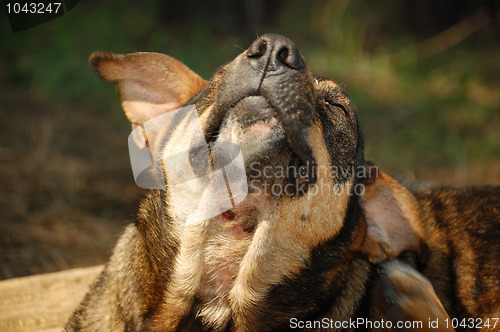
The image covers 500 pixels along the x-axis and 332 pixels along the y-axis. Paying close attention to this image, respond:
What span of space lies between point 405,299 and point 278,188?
853mm

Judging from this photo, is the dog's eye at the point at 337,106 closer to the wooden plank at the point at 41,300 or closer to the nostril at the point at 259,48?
the nostril at the point at 259,48

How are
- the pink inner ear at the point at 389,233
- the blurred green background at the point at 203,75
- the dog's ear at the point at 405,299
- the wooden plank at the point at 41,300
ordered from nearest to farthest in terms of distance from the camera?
the dog's ear at the point at 405,299
the pink inner ear at the point at 389,233
the wooden plank at the point at 41,300
the blurred green background at the point at 203,75

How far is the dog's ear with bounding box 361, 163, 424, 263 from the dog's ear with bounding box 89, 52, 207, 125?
107cm

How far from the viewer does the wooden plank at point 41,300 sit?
10.6 feet

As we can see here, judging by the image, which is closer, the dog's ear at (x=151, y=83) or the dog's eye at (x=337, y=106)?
the dog's eye at (x=337, y=106)

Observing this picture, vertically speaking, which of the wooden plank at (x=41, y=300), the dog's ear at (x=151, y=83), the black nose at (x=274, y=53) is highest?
the black nose at (x=274, y=53)

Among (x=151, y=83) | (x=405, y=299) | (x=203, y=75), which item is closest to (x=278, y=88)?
(x=151, y=83)

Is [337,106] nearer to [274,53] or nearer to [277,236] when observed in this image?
[274,53]

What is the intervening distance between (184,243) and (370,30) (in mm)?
7815

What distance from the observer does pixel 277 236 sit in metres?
2.45

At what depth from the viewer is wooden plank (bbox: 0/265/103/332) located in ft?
10.6

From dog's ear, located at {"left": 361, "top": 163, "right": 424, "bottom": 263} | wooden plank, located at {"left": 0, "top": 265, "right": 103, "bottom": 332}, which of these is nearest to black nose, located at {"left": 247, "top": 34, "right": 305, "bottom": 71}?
dog's ear, located at {"left": 361, "top": 163, "right": 424, "bottom": 263}

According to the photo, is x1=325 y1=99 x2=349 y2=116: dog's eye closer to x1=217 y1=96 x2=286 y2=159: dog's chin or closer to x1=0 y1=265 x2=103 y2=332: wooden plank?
x1=217 y1=96 x2=286 y2=159: dog's chin

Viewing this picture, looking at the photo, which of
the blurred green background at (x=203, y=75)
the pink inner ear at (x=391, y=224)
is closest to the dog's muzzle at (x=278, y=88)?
the pink inner ear at (x=391, y=224)
